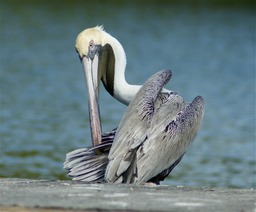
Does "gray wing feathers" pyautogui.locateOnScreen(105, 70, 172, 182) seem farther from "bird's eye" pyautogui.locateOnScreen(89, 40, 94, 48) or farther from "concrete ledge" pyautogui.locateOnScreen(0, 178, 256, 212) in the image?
"bird's eye" pyautogui.locateOnScreen(89, 40, 94, 48)

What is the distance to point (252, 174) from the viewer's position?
1363 cm

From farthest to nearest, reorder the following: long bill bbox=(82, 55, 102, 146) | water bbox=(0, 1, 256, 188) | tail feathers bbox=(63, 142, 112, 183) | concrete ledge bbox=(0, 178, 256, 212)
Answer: water bbox=(0, 1, 256, 188), long bill bbox=(82, 55, 102, 146), tail feathers bbox=(63, 142, 112, 183), concrete ledge bbox=(0, 178, 256, 212)

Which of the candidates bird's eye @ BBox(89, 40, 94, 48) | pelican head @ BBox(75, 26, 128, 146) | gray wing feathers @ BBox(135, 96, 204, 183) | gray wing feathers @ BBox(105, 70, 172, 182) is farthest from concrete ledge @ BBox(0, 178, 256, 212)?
bird's eye @ BBox(89, 40, 94, 48)

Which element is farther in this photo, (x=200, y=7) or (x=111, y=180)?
(x=200, y=7)

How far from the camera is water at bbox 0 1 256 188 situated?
14578mm

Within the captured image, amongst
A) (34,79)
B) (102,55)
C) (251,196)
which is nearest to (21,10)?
(34,79)

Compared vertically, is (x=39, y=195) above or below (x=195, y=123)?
below

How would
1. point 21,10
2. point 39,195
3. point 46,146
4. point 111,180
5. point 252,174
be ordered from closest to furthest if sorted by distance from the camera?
point 39,195, point 111,180, point 252,174, point 46,146, point 21,10

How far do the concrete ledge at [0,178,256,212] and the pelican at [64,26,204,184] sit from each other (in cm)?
110

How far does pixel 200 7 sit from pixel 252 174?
1615 inches

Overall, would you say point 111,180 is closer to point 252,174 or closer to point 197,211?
point 197,211

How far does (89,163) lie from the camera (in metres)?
7.57

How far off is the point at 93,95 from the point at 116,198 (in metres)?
3.11

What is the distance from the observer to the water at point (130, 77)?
47.8ft
